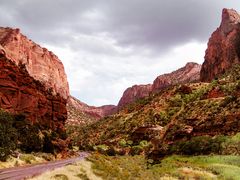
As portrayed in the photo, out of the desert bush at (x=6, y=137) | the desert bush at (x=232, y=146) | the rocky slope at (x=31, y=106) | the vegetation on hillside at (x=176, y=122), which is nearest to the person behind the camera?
the desert bush at (x=232, y=146)

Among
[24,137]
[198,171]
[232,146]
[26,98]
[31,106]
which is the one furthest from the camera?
[31,106]

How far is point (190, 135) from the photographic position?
5428 cm

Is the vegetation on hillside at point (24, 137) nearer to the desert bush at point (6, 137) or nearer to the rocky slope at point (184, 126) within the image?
the desert bush at point (6, 137)

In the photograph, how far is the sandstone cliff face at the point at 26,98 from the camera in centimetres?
6238

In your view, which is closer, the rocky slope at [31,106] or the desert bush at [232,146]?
the desert bush at [232,146]

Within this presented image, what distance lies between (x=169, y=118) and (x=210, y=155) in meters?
87.2

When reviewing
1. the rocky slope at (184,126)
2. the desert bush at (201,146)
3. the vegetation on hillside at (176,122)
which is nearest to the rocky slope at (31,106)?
the rocky slope at (184,126)

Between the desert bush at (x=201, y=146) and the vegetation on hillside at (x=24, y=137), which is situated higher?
the vegetation on hillside at (x=24, y=137)

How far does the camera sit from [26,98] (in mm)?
69500

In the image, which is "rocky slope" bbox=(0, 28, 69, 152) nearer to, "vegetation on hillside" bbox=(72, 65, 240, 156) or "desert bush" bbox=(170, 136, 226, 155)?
"vegetation on hillside" bbox=(72, 65, 240, 156)

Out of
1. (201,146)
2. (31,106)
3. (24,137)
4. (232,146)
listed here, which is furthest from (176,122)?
(31,106)

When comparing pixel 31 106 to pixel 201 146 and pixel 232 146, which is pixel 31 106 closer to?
pixel 201 146

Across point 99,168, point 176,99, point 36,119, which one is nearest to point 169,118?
point 176,99

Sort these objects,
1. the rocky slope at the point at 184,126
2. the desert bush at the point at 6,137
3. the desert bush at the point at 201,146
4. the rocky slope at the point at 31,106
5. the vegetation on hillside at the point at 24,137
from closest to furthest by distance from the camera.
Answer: the desert bush at the point at 6,137, the desert bush at the point at 201,146, the vegetation on hillside at the point at 24,137, the rocky slope at the point at 184,126, the rocky slope at the point at 31,106
